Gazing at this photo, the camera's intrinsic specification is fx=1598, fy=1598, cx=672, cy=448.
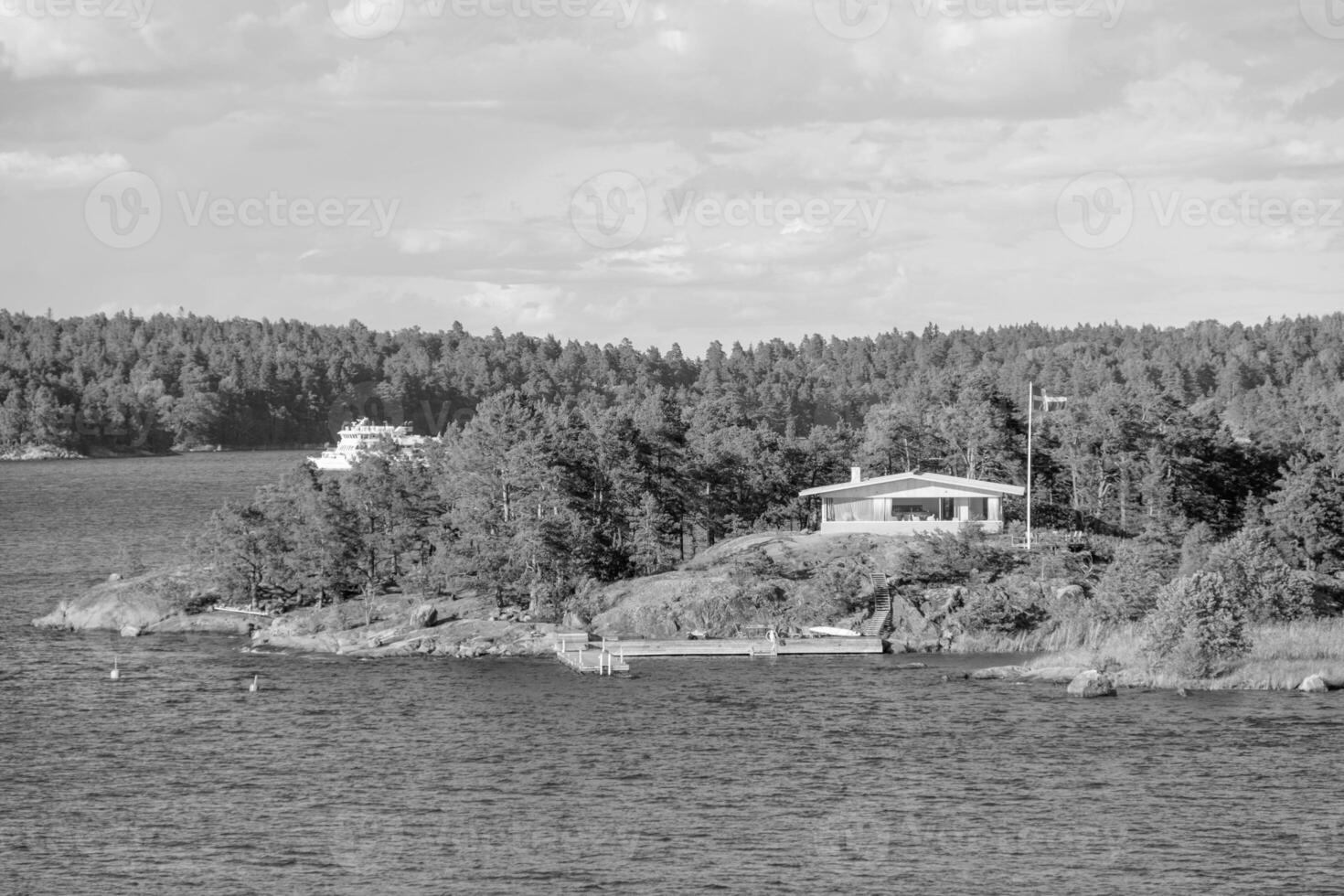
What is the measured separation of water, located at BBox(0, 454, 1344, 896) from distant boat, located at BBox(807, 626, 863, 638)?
360 centimetres

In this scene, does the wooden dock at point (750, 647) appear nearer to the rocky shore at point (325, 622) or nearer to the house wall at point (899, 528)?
the rocky shore at point (325, 622)

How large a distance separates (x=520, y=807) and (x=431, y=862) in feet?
20.7

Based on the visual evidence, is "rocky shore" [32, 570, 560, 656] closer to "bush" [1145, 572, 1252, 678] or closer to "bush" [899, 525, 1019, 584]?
"bush" [899, 525, 1019, 584]

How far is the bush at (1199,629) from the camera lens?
69.9m

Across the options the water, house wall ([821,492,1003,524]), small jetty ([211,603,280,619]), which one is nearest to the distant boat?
the water

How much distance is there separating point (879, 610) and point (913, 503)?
15049 mm

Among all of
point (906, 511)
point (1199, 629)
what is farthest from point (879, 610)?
point (1199, 629)

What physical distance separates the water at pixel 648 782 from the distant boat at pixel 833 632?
360 centimetres

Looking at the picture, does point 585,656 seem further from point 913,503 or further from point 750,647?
point 913,503

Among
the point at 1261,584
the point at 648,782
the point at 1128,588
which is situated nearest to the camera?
the point at 648,782

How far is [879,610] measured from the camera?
85.1 metres

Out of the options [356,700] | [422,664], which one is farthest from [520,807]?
[422,664]

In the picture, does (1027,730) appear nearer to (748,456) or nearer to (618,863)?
(618,863)

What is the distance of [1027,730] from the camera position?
6272cm
